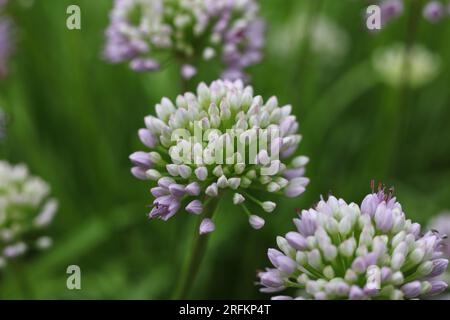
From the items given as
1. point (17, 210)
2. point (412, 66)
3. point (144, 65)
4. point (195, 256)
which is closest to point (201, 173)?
point (195, 256)

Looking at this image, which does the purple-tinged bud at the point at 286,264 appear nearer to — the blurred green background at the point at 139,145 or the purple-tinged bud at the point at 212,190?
the purple-tinged bud at the point at 212,190

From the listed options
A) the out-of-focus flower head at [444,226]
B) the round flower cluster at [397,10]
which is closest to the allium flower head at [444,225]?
the out-of-focus flower head at [444,226]

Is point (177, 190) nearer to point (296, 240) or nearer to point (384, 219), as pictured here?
point (296, 240)

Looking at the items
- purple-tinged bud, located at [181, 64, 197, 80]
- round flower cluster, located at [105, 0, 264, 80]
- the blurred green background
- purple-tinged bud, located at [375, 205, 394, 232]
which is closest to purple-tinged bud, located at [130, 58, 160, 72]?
round flower cluster, located at [105, 0, 264, 80]

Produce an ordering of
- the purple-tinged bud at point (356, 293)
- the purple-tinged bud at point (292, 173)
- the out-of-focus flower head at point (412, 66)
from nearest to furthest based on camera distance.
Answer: the purple-tinged bud at point (356, 293) < the purple-tinged bud at point (292, 173) < the out-of-focus flower head at point (412, 66)

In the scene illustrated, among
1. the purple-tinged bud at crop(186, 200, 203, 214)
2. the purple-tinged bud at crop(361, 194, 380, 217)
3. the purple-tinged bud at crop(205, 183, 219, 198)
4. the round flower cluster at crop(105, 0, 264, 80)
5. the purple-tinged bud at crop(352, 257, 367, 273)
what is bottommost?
the purple-tinged bud at crop(352, 257, 367, 273)

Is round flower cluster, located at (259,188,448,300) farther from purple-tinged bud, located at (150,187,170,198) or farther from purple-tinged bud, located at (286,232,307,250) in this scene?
purple-tinged bud, located at (150,187,170,198)
